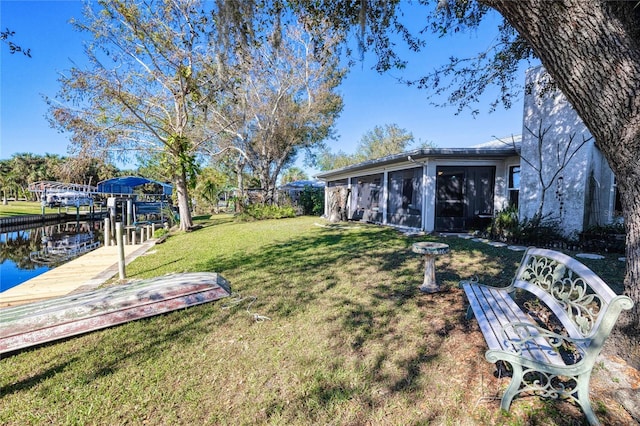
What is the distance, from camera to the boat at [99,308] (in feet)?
8.82

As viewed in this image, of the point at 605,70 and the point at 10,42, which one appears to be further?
the point at 10,42

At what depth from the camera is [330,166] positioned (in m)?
49.5

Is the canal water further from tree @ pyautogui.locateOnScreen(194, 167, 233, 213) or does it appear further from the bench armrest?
tree @ pyautogui.locateOnScreen(194, 167, 233, 213)

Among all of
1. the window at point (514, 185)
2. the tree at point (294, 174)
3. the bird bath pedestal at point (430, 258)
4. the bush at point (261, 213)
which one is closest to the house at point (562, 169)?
the window at point (514, 185)

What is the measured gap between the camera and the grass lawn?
1834mm

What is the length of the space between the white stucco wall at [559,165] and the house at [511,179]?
0.02m

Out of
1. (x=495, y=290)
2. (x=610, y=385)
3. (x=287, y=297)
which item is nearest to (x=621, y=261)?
(x=495, y=290)

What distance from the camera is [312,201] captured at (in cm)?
2017

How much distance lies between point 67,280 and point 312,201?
1588cm

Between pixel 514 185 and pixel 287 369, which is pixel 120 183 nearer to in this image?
pixel 287 369

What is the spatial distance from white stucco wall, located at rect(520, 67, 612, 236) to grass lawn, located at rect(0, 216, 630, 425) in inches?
152

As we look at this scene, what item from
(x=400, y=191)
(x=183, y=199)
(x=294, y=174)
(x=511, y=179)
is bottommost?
(x=183, y=199)

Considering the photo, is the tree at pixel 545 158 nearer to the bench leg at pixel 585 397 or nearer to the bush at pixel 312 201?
the bench leg at pixel 585 397

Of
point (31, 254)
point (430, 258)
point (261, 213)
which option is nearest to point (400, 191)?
point (430, 258)
